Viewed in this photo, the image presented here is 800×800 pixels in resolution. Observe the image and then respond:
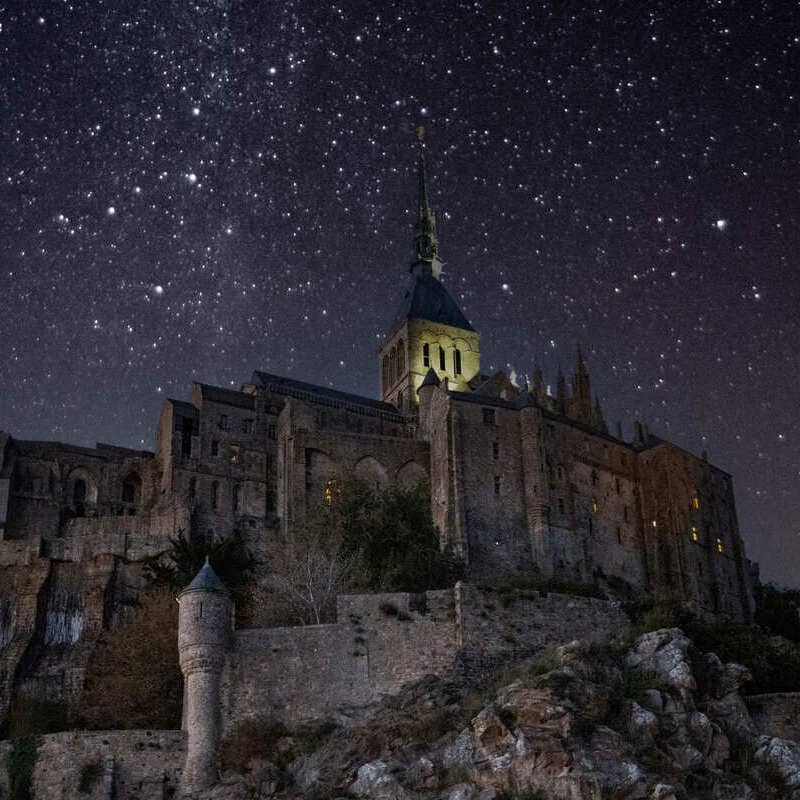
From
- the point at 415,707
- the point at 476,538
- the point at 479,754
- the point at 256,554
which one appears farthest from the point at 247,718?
the point at 476,538

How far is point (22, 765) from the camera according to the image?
39.1 meters

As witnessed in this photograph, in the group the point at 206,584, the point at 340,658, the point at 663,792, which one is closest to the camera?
the point at 663,792

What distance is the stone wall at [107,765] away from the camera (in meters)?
38.5

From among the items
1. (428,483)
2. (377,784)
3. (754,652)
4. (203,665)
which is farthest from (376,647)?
(428,483)

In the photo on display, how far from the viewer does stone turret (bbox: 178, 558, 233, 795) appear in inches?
1521

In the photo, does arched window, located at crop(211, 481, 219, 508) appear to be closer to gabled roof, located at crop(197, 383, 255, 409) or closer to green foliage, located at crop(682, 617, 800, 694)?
gabled roof, located at crop(197, 383, 255, 409)

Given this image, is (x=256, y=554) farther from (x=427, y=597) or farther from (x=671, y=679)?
(x=671, y=679)

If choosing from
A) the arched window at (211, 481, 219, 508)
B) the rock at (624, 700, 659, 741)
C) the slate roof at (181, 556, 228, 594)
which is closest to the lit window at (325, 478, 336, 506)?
the arched window at (211, 481, 219, 508)

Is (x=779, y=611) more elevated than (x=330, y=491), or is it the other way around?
(x=330, y=491)

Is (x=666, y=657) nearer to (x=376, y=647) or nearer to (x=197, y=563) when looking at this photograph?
(x=376, y=647)

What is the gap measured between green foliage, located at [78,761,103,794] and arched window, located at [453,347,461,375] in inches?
2396

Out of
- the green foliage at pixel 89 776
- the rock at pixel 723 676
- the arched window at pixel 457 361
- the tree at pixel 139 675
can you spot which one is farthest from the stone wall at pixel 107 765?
the arched window at pixel 457 361

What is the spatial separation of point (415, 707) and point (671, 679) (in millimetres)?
8663

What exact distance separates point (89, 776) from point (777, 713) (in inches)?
931
